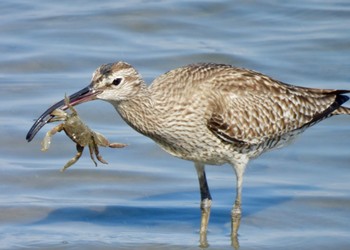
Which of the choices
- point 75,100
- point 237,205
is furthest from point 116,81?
point 237,205

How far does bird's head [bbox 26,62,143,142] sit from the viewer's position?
10289 mm

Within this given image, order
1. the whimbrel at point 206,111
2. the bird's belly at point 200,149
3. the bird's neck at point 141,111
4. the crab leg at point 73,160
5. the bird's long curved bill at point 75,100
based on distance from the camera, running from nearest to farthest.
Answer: the bird's long curved bill at point 75,100, the crab leg at point 73,160, the whimbrel at point 206,111, the bird's neck at point 141,111, the bird's belly at point 200,149

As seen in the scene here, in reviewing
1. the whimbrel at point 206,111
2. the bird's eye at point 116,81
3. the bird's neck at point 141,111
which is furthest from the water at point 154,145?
the bird's eye at point 116,81

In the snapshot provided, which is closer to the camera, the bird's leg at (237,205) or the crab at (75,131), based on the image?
the crab at (75,131)

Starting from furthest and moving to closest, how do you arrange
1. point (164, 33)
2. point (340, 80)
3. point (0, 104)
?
point (164, 33), point (340, 80), point (0, 104)

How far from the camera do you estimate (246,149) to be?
11.4 metres

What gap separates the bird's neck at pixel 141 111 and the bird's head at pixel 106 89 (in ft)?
0.34

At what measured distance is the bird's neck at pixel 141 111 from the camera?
10742 mm

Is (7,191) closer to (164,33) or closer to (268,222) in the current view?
(268,222)

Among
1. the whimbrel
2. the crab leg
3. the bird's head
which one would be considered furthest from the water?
the bird's head

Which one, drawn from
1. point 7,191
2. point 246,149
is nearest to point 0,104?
point 7,191

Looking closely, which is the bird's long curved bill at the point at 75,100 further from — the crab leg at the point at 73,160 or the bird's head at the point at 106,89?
the crab leg at the point at 73,160

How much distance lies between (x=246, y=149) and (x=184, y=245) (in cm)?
124

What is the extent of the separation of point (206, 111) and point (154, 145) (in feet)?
7.54
